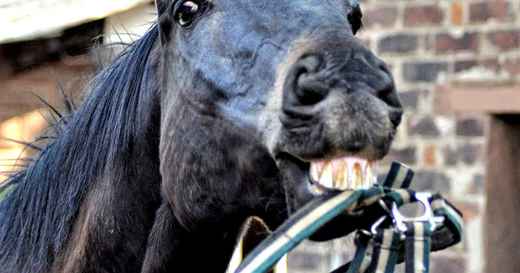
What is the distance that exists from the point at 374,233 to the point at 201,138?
47cm

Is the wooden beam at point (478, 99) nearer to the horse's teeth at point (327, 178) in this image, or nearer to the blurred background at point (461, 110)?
the blurred background at point (461, 110)

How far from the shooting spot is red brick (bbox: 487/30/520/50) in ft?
17.1

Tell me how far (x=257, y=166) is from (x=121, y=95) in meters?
0.55

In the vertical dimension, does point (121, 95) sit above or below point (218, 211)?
above

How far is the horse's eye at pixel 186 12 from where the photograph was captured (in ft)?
8.46

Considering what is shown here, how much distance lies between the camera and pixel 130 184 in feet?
8.83

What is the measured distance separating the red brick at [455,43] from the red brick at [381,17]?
245 mm

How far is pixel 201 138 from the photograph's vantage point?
98.3 inches

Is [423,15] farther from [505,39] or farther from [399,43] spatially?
[505,39]

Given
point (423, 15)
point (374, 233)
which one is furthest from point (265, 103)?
point (423, 15)

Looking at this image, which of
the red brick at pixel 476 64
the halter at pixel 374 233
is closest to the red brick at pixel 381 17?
the red brick at pixel 476 64

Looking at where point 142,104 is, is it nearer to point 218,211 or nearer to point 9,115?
point 218,211

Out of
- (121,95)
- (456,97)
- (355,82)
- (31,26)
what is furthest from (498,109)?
(355,82)

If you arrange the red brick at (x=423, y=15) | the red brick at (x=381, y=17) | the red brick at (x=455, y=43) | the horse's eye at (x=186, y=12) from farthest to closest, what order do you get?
the red brick at (x=381, y=17)
the red brick at (x=423, y=15)
the red brick at (x=455, y=43)
the horse's eye at (x=186, y=12)
